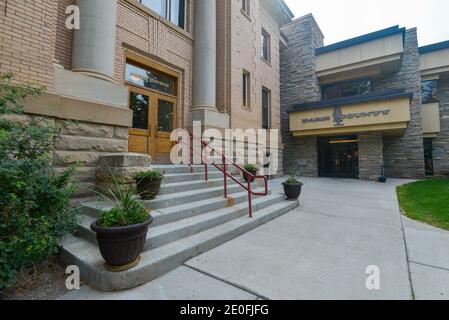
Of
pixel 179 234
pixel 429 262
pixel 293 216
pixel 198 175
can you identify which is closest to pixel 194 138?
pixel 198 175

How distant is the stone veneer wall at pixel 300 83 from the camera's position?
599 inches

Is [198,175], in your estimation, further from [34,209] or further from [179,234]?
[34,209]

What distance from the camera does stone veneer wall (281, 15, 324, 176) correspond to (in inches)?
599

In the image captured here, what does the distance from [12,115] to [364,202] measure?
884 cm

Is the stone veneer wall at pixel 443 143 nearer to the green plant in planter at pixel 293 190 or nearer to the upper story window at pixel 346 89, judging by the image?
the upper story window at pixel 346 89

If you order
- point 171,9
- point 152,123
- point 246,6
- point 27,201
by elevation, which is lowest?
point 27,201

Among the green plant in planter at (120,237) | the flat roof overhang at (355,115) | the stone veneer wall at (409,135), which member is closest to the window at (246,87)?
the flat roof overhang at (355,115)

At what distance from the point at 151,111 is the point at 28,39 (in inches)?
147

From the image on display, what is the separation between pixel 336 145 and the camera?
48.9ft

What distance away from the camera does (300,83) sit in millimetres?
15742

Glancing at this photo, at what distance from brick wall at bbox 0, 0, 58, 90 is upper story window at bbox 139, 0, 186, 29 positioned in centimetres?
425

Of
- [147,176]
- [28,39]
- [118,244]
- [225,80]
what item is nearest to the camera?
[118,244]

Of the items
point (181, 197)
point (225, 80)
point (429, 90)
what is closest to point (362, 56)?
point (429, 90)

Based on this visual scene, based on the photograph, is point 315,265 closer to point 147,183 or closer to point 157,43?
point 147,183
